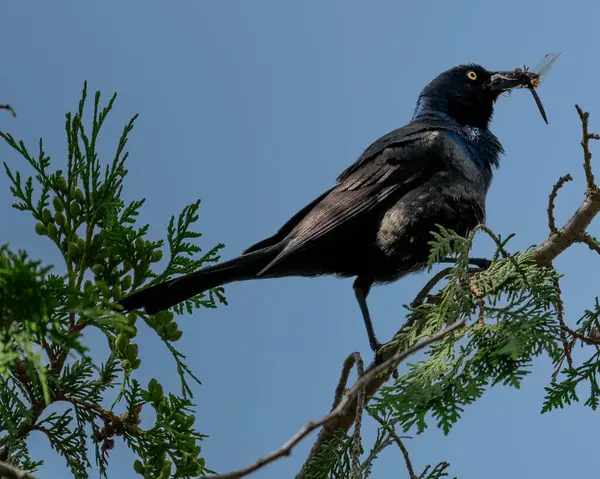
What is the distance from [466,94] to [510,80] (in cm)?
31

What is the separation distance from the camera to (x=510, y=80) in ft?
17.4

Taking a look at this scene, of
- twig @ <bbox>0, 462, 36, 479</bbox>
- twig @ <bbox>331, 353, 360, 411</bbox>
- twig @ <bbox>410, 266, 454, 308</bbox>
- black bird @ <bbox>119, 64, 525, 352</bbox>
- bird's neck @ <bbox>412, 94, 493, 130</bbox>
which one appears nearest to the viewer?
twig @ <bbox>0, 462, 36, 479</bbox>

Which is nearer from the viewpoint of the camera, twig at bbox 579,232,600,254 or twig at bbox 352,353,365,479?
twig at bbox 352,353,365,479

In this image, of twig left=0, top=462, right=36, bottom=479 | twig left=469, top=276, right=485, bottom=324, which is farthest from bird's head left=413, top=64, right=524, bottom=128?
twig left=0, top=462, right=36, bottom=479

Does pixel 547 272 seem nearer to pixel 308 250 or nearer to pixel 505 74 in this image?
pixel 308 250

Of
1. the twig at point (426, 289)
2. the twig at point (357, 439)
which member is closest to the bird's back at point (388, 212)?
the twig at point (426, 289)

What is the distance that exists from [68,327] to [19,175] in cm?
69

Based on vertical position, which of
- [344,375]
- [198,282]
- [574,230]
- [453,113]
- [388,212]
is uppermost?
[453,113]

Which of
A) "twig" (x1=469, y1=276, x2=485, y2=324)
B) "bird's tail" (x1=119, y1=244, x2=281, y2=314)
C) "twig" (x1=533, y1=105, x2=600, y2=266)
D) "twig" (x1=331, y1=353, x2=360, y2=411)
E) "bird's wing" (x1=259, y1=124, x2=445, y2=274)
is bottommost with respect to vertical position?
"twig" (x1=469, y1=276, x2=485, y2=324)

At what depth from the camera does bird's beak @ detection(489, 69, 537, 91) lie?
523 cm

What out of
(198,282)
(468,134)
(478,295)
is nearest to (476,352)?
(478,295)

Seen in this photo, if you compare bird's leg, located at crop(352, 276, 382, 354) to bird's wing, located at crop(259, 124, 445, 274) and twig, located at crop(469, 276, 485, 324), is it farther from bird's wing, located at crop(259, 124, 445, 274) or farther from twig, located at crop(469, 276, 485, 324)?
twig, located at crop(469, 276, 485, 324)

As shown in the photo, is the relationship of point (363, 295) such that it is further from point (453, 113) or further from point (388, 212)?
point (453, 113)

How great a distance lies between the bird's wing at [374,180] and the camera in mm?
4098
